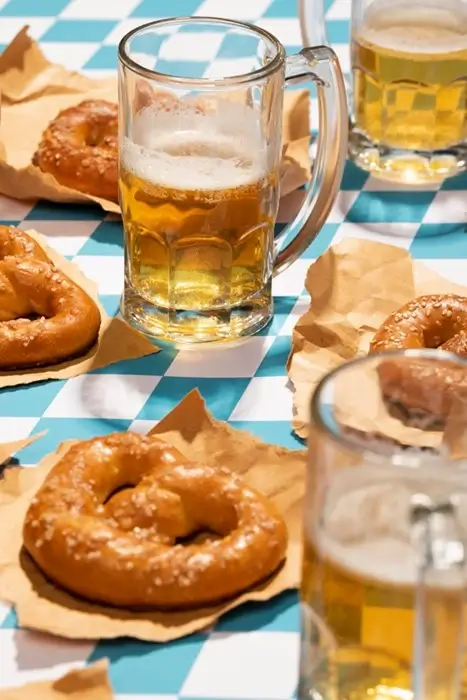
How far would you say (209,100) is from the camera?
1.33m

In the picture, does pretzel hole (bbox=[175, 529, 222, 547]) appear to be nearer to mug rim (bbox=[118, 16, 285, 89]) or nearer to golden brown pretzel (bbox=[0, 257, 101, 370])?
golden brown pretzel (bbox=[0, 257, 101, 370])

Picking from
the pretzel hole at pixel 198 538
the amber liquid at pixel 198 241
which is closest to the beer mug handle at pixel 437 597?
the pretzel hole at pixel 198 538

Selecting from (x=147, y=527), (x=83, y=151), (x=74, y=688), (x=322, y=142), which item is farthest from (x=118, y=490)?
(x=83, y=151)

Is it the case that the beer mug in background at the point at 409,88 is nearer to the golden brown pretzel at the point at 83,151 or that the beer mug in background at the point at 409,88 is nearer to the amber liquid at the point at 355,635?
the golden brown pretzel at the point at 83,151

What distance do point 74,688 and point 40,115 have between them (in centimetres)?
102

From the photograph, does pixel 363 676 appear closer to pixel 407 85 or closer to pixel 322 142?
pixel 322 142

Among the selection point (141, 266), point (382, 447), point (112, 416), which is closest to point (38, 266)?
point (141, 266)

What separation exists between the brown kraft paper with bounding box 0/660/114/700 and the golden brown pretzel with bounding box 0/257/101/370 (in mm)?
443

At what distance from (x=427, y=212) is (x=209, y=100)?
16.8 inches

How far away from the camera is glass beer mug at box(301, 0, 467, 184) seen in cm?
167

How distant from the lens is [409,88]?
1690mm

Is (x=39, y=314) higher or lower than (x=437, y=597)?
lower

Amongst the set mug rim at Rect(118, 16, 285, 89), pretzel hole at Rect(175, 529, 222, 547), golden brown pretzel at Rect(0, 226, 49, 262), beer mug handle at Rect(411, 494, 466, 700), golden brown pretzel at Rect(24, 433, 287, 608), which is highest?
mug rim at Rect(118, 16, 285, 89)

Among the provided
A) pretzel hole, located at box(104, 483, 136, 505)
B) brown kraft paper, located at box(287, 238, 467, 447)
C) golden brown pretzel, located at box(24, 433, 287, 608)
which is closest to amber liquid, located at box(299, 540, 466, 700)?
golden brown pretzel, located at box(24, 433, 287, 608)
